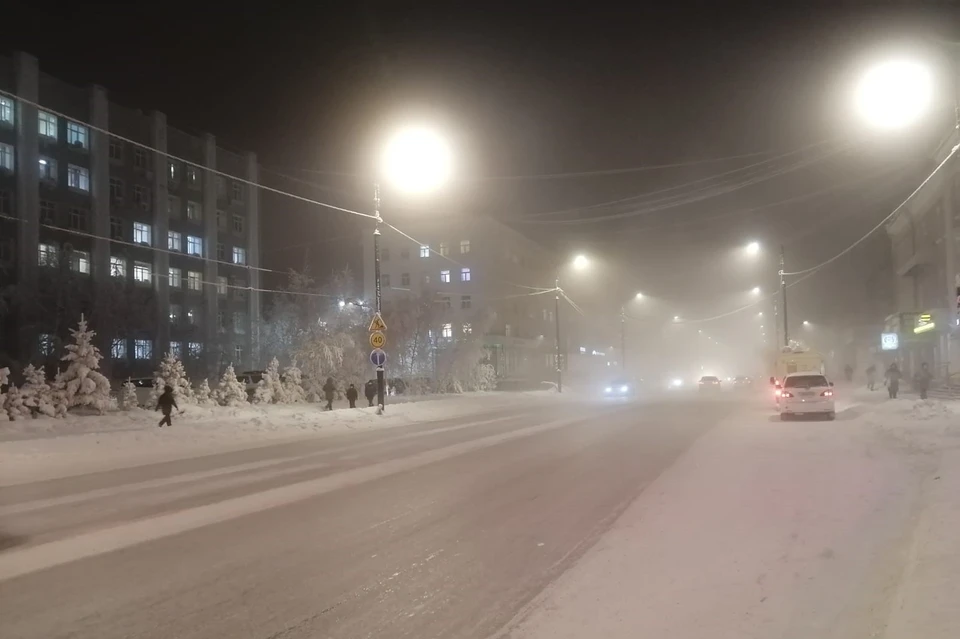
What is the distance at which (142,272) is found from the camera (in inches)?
2147

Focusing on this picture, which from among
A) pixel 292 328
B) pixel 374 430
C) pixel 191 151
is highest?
pixel 191 151

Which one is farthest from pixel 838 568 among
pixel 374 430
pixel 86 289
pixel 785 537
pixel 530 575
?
pixel 86 289

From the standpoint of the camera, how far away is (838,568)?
6605 millimetres

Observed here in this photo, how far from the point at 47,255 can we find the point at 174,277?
39.5ft

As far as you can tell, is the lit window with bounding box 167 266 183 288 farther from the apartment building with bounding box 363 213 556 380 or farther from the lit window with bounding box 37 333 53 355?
the apartment building with bounding box 363 213 556 380

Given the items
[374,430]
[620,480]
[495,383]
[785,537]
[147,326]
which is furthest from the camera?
[495,383]

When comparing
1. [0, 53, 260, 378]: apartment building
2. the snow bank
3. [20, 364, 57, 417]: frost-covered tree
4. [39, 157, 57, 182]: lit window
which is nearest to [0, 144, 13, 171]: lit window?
[0, 53, 260, 378]: apartment building

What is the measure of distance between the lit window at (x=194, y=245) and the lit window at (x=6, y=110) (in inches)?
630

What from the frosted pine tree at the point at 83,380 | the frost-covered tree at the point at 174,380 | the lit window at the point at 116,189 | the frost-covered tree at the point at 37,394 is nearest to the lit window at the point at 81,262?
the lit window at the point at 116,189

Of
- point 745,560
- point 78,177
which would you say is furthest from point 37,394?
point 78,177

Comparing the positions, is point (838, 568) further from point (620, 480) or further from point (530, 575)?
point (620, 480)

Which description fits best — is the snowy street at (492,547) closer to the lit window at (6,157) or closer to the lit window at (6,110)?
the lit window at (6,157)

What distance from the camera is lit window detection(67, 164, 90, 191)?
4906cm

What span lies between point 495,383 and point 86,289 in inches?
1109
